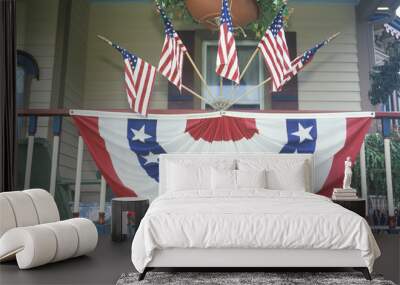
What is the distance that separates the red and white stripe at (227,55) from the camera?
13.9 ft

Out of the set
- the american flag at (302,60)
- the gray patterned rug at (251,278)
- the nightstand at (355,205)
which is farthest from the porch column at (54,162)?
the nightstand at (355,205)

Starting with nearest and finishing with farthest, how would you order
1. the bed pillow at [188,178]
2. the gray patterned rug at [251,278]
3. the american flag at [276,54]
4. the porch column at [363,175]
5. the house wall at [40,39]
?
the gray patterned rug at [251,278] → the bed pillow at [188,178] → the american flag at [276,54] → the porch column at [363,175] → the house wall at [40,39]

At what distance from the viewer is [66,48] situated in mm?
5012

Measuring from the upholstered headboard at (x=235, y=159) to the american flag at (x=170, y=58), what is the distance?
82 cm

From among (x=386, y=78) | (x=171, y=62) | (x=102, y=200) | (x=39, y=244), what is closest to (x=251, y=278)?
(x=39, y=244)

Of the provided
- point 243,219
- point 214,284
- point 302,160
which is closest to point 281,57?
point 302,160

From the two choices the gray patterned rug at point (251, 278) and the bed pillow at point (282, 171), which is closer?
the gray patterned rug at point (251, 278)

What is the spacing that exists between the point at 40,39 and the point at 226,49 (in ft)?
7.86

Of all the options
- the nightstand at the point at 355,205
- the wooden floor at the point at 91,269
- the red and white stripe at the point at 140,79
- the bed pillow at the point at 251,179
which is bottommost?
the wooden floor at the point at 91,269

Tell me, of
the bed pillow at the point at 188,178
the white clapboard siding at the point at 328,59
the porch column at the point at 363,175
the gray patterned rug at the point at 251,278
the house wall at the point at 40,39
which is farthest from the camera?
the white clapboard siding at the point at 328,59

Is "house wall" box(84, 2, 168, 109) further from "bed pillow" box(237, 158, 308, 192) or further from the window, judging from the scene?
"bed pillow" box(237, 158, 308, 192)

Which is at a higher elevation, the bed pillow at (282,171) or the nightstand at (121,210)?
the bed pillow at (282,171)

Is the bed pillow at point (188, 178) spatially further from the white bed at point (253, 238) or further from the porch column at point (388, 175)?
the porch column at point (388, 175)

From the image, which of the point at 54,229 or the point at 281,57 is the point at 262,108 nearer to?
the point at 281,57
